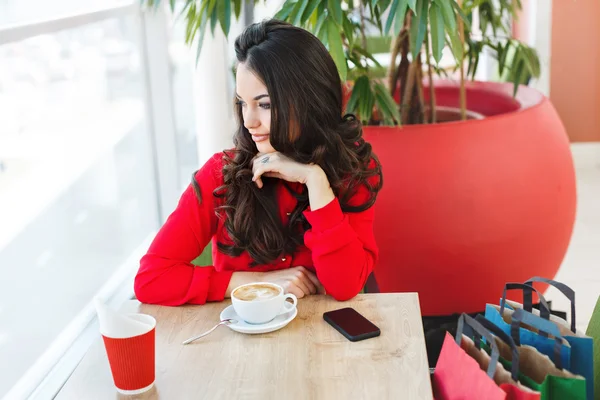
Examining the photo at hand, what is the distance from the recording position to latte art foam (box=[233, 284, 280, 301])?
1.34 meters

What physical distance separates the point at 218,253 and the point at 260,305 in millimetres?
495

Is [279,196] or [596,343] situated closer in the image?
[596,343]

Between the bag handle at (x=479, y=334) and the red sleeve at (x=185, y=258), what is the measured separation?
0.48 meters

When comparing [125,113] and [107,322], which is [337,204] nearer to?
[107,322]

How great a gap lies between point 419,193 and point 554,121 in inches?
23.2

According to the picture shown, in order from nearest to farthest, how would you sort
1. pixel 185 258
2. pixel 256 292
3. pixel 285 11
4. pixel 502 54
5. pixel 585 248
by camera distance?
pixel 256 292
pixel 185 258
pixel 285 11
pixel 502 54
pixel 585 248

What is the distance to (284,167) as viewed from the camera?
1.59 metres

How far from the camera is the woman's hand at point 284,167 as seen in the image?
5.22 feet

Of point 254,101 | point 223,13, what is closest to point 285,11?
point 223,13

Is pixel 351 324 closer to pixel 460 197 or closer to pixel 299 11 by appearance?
pixel 299 11

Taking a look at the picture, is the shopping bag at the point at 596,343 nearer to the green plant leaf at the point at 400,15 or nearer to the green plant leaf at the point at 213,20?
the green plant leaf at the point at 400,15

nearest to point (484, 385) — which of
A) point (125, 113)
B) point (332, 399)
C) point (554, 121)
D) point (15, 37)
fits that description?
point (332, 399)

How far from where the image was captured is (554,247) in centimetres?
249

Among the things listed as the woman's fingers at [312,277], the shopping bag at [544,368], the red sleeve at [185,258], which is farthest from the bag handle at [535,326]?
the red sleeve at [185,258]
